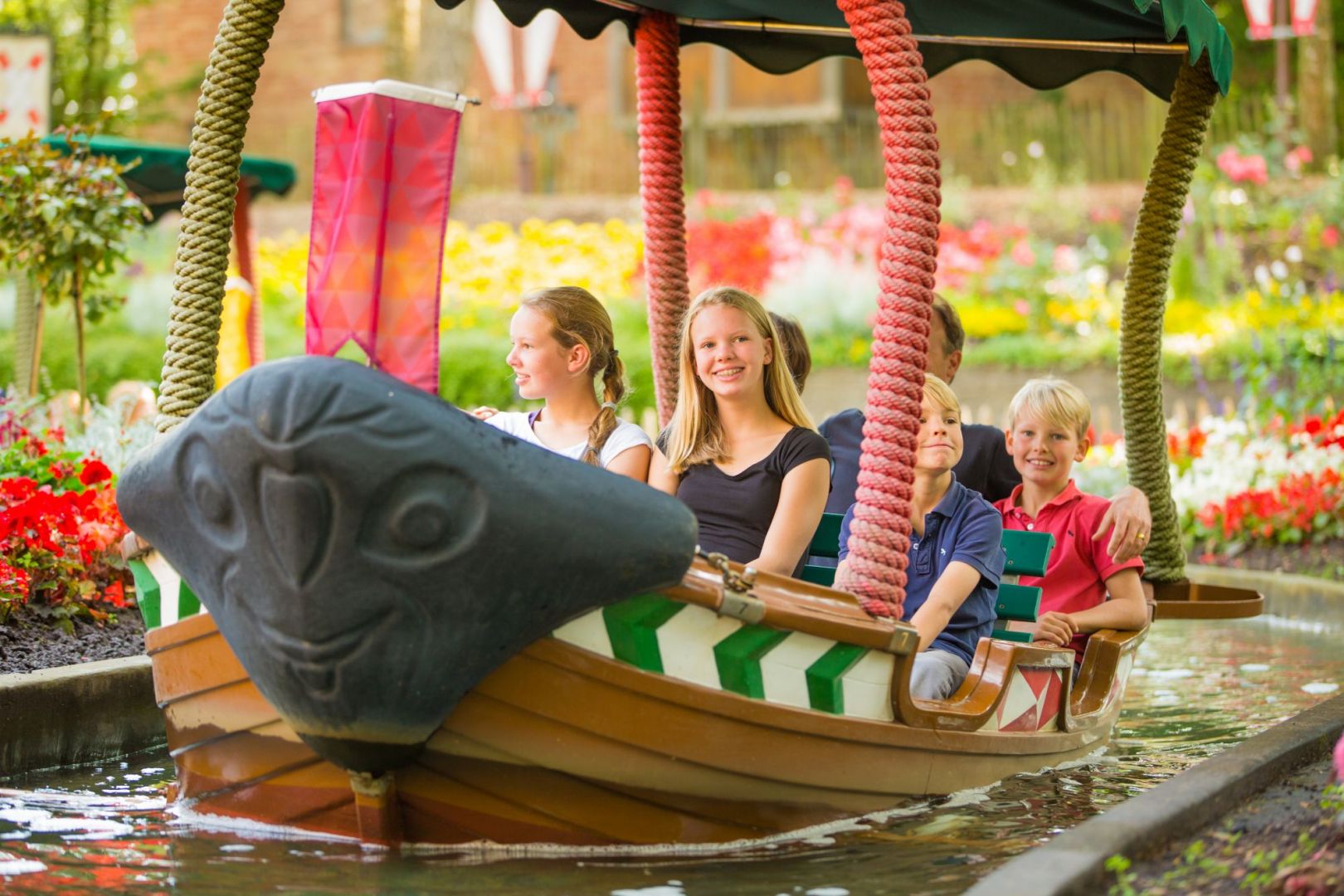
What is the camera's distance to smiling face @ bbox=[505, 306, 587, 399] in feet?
13.7

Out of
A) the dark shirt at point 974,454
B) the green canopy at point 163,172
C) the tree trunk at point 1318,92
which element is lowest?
the dark shirt at point 974,454

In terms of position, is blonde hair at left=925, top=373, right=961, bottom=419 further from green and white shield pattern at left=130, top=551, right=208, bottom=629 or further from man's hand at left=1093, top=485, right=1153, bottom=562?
green and white shield pattern at left=130, top=551, right=208, bottom=629

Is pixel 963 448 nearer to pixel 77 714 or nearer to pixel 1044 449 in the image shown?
pixel 1044 449

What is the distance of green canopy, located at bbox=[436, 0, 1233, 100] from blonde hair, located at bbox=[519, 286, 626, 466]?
1.23m

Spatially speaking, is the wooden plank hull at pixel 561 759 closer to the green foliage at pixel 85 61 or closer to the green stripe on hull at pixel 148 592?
the green stripe on hull at pixel 148 592

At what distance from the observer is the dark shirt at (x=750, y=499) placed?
414 cm

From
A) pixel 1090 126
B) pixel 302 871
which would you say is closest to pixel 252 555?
pixel 302 871

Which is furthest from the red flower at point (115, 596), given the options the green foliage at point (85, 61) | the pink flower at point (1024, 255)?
the green foliage at point (85, 61)

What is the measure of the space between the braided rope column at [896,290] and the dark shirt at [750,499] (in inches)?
22.4

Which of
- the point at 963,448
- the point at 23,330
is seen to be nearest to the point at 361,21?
the point at 23,330

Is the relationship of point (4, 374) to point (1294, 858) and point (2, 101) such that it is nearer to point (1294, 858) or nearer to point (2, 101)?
point (2, 101)

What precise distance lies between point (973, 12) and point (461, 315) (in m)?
11.2

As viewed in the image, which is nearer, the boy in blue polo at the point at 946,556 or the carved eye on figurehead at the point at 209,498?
the carved eye on figurehead at the point at 209,498

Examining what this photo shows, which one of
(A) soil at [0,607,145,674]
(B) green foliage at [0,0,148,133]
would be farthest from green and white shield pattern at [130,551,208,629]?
(B) green foliage at [0,0,148,133]
